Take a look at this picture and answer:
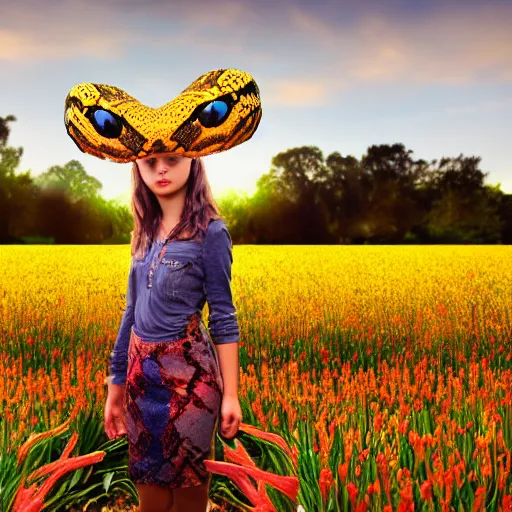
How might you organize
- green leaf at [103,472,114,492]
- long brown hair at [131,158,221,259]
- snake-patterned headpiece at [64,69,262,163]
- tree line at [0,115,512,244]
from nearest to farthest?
1. snake-patterned headpiece at [64,69,262,163]
2. long brown hair at [131,158,221,259]
3. green leaf at [103,472,114,492]
4. tree line at [0,115,512,244]

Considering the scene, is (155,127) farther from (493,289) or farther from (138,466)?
(493,289)

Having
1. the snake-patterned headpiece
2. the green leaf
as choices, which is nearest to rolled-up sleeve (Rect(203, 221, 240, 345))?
the snake-patterned headpiece

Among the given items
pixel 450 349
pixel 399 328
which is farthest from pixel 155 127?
pixel 399 328

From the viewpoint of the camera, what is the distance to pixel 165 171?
8.06 ft

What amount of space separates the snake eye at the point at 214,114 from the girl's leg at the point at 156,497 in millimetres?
1333

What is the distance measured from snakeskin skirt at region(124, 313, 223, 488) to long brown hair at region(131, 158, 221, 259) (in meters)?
0.32

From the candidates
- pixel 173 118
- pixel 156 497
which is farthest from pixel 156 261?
pixel 156 497

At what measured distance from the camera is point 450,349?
257 inches

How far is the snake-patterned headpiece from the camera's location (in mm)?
2383

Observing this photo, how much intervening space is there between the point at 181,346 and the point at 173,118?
79cm

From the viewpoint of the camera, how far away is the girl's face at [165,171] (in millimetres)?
2455

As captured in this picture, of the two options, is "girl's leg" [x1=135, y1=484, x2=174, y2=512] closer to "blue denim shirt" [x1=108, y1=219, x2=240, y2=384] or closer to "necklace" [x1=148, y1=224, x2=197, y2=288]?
"blue denim shirt" [x1=108, y1=219, x2=240, y2=384]

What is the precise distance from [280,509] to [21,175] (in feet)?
132

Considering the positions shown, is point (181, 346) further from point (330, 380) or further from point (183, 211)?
point (330, 380)
